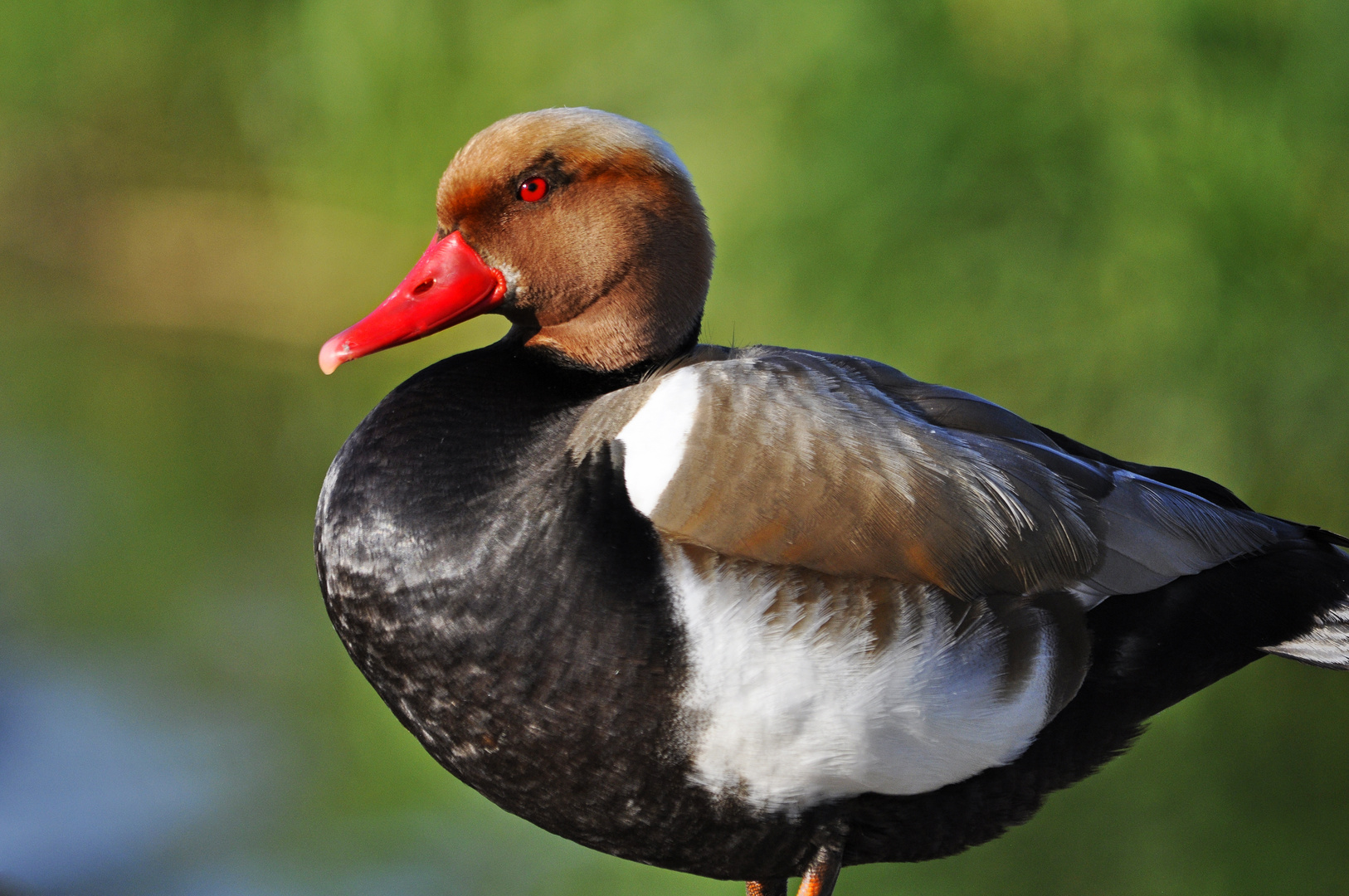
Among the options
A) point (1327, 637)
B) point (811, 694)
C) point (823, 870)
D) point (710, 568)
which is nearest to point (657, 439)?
point (710, 568)

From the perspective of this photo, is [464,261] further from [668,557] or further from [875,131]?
[875,131]

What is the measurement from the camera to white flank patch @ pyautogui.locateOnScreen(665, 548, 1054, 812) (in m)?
0.92

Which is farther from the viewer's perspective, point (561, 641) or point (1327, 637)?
point (1327, 637)

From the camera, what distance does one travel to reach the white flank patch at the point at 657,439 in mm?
952

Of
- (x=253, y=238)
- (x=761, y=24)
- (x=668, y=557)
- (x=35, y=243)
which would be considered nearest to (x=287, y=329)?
(x=253, y=238)

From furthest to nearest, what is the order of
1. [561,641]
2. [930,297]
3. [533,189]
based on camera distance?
[930,297]
[533,189]
[561,641]

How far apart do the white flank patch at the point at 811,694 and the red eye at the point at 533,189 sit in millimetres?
351

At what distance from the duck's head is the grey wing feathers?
0.07m

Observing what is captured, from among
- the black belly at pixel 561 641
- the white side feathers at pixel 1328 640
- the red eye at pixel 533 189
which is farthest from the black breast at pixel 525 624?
the white side feathers at pixel 1328 640

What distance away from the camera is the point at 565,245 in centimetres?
107

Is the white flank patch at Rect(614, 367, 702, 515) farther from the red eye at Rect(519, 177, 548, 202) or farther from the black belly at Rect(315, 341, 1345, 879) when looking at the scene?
the red eye at Rect(519, 177, 548, 202)

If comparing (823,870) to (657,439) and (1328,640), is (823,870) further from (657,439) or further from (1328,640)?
(1328,640)

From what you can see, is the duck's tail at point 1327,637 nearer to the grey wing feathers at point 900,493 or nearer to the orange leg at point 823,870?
the grey wing feathers at point 900,493

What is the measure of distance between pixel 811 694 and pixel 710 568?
4.9 inches
